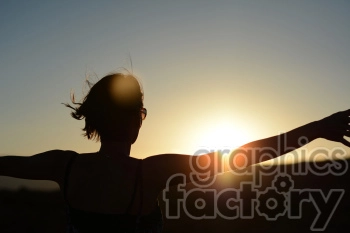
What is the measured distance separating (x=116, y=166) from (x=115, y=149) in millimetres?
118

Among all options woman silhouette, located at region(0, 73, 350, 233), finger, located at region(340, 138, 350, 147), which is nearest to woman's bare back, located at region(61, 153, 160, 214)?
woman silhouette, located at region(0, 73, 350, 233)

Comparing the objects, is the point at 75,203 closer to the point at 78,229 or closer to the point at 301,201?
the point at 78,229

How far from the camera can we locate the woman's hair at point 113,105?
2.96 meters

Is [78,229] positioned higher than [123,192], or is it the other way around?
[123,192]

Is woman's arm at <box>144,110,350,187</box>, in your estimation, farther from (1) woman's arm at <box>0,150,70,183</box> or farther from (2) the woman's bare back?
(1) woman's arm at <box>0,150,70,183</box>

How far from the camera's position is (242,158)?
9.49 ft

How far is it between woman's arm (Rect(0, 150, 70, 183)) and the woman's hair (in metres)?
0.26

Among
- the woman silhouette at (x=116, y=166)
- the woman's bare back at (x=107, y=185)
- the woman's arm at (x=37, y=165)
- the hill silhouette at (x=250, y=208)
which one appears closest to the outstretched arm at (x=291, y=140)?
the woman silhouette at (x=116, y=166)

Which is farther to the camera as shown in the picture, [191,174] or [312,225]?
[312,225]

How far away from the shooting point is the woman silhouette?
2.79m

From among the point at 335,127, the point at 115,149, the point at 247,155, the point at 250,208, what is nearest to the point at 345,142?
the point at 335,127

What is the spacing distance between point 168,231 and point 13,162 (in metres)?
23.1

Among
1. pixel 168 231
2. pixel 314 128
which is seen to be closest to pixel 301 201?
pixel 168 231

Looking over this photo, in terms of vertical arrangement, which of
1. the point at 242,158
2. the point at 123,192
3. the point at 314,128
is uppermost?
the point at 314,128
